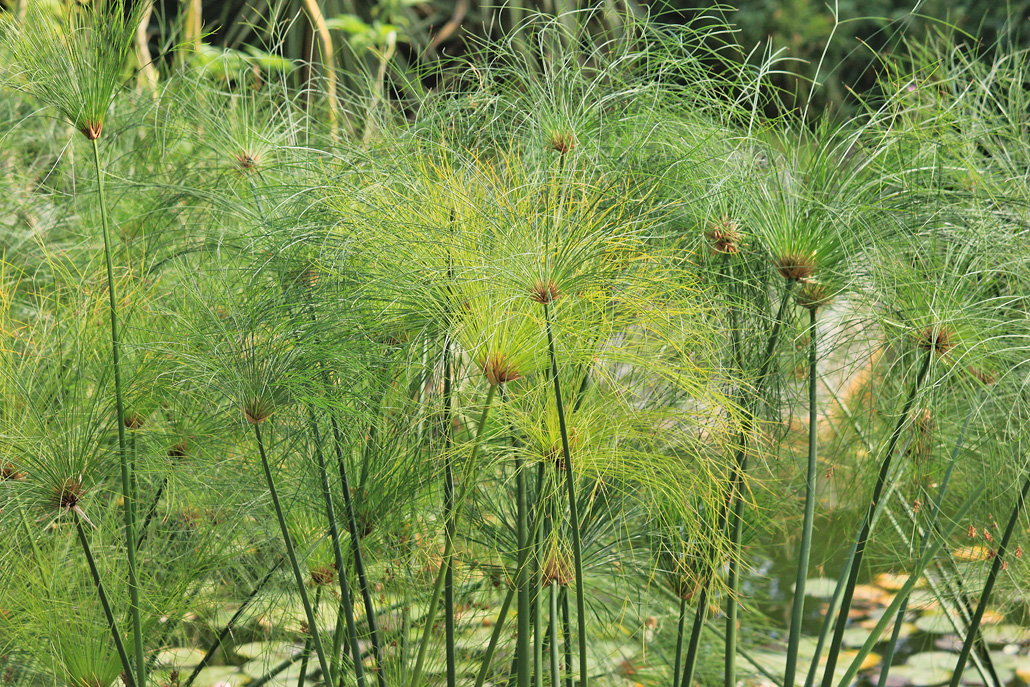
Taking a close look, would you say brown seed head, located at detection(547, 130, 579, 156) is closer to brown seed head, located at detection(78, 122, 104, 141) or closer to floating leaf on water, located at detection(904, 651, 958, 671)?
brown seed head, located at detection(78, 122, 104, 141)

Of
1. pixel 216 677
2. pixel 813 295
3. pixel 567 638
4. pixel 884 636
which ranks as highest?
pixel 813 295

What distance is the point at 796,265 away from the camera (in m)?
0.85

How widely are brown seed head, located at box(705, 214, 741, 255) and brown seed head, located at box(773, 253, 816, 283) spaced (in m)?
0.05

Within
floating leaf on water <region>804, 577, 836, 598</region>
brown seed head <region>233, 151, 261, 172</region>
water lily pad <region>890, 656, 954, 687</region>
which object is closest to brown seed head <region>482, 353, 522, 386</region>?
brown seed head <region>233, 151, 261, 172</region>

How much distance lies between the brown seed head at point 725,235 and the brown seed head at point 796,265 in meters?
0.05

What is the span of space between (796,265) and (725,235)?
80 millimetres

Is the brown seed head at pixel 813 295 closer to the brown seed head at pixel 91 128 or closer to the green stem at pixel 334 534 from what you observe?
the green stem at pixel 334 534

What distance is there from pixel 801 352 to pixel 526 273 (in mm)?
445

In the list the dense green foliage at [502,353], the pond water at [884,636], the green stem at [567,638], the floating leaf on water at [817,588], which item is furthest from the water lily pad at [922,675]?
the green stem at [567,638]

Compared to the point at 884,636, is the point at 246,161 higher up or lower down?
higher up

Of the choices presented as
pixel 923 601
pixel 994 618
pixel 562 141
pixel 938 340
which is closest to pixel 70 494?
pixel 562 141

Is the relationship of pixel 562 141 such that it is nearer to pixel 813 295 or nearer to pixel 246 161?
pixel 813 295

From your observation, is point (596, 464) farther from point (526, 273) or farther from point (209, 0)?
point (209, 0)

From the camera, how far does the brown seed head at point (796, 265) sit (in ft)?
2.76
